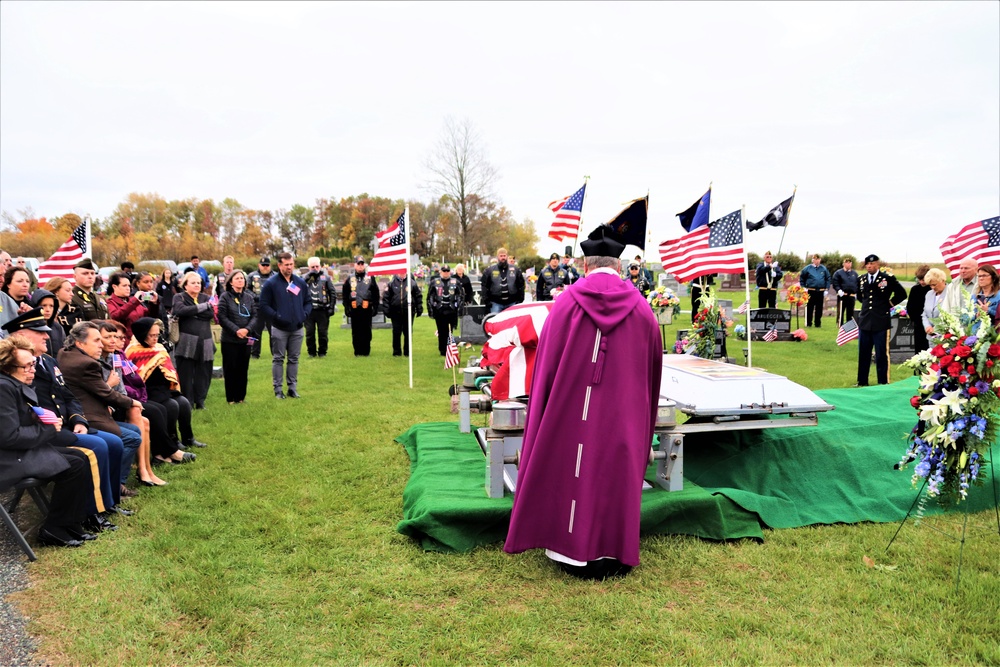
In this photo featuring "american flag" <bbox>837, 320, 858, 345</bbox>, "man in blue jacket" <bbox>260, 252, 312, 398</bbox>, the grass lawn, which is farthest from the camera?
"american flag" <bbox>837, 320, 858, 345</bbox>

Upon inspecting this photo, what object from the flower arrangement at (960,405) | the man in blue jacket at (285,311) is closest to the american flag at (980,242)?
the flower arrangement at (960,405)

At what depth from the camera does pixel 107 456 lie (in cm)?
520

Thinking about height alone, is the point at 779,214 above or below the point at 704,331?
above

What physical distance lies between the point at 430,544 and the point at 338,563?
0.64 meters

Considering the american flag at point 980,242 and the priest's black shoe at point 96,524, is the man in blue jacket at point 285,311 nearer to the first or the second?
the priest's black shoe at point 96,524

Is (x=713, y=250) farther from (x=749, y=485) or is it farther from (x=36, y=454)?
(x=36, y=454)

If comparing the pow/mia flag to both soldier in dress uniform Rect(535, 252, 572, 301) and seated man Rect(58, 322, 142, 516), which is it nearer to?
soldier in dress uniform Rect(535, 252, 572, 301)

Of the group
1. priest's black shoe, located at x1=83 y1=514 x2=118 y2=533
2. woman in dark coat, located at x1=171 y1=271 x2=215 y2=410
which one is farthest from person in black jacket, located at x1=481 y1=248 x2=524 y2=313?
priest's black shoe, located at x1=83 y1=514 x2=118 y2=533

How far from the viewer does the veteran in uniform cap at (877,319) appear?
34.3ft

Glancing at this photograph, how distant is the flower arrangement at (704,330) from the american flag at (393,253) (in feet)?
15.6

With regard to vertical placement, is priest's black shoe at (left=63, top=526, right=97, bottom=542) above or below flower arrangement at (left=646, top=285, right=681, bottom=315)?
below

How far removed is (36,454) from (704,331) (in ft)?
23.8

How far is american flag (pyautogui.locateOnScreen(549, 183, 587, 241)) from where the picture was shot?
38.8ft

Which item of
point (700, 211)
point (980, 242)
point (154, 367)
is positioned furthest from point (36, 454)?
point (980, 242)
